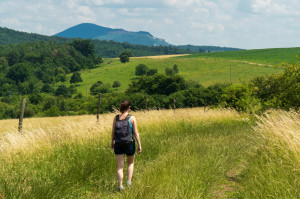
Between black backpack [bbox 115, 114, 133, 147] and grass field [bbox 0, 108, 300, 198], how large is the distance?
2.39 feet

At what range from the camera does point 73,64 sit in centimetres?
18138

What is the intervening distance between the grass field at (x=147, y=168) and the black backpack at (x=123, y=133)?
0.73 meters

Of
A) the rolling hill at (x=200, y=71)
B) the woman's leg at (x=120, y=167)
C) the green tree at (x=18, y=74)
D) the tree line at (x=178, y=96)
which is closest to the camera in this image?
the woman's leg at (x=120, y=167)

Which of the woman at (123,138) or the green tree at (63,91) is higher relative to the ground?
the woman at (123,138)

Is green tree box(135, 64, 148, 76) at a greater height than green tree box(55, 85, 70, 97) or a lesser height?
greater

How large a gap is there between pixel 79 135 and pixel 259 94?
1511cm

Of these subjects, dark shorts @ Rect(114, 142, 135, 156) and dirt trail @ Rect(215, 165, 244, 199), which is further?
dark shorts @ Rect(114, 142, 135, 156)

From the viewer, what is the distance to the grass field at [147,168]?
5613mm

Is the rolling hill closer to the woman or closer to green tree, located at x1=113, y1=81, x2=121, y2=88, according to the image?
green tree, located at x1=113, y1=81, x2=121, y2=88

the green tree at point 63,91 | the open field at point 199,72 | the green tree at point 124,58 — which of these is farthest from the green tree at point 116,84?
the green tree at point 124,58

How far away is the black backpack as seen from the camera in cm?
669

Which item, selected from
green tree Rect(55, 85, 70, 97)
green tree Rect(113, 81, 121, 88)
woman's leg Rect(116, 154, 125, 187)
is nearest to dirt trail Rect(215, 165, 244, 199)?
woman's leg Rect(116, 154, 125, 187)

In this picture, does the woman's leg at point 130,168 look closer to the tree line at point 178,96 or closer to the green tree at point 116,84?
the tree line at point 178,96

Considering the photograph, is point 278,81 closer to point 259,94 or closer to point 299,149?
point 259,94
